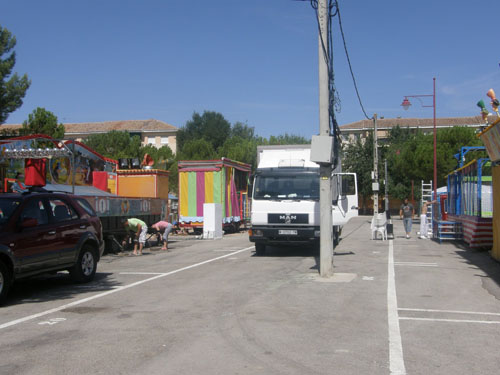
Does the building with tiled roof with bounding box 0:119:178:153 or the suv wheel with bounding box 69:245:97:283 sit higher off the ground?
the building with tiled roof with bounding box 0:119:178:153

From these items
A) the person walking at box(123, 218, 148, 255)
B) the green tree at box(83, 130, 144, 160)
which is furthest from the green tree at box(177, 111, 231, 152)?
the person walking at box(123, 218, 148, 255)

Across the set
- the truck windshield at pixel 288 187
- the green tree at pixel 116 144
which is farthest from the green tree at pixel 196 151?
the truck windshield at pixel 288 187

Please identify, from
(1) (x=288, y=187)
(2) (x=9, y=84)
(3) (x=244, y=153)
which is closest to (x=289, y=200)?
(1) (x=288, y=187)

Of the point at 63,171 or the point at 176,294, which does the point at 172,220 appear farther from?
the point at 176,294

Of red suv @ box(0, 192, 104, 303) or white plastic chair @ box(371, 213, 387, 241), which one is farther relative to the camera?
white plastic chair @ box(371, 213, 387, 241)

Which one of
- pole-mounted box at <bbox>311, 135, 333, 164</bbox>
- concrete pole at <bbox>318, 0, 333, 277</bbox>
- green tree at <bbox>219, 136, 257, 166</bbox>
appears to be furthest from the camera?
green tree at <bbox>219, 136, 257, 166</bbox>

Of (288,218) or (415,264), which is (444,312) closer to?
(415,264)

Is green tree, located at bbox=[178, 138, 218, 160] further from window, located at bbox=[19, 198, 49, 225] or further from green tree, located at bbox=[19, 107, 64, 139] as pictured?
window, located at bbox=[19, 198, 49, 225]

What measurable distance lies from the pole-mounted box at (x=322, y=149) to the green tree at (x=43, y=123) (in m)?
26.7

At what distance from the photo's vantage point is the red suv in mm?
8430

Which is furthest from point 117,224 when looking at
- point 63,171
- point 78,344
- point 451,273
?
point 78,344

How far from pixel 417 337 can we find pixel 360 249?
1187cm

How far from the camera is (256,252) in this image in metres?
16.5

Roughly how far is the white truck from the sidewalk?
139cm
